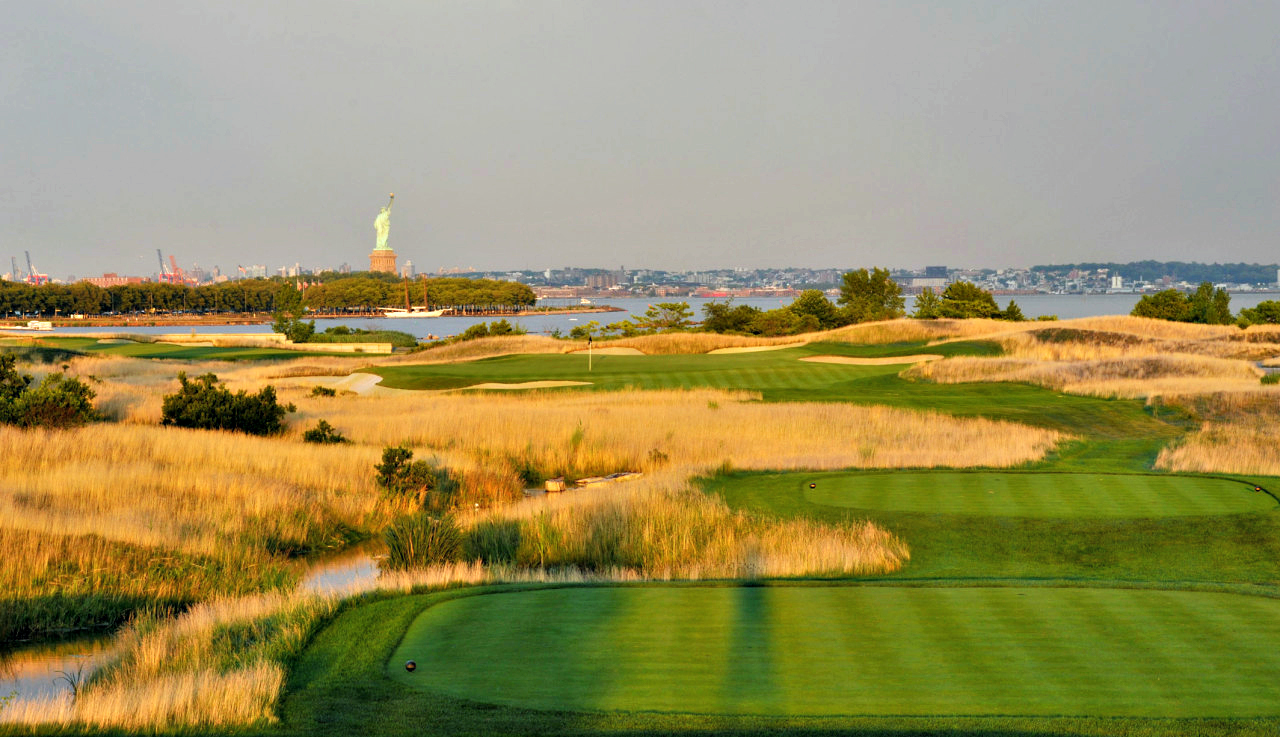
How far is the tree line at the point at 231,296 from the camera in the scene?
13550cm

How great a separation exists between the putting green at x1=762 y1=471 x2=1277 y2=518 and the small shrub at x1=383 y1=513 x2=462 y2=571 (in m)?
4.57

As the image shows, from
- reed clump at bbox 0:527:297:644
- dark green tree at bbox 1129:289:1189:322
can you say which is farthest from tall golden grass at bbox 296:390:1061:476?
dark green tree at bbox 1129:289:1189:322

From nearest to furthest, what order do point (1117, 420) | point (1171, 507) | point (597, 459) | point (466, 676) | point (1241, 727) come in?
1. point (1241, 727)
2. point (466, 676)
3. point (1171, 507)
4. point (597, 459)
5. point (1117, 420)

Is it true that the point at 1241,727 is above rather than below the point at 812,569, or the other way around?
above

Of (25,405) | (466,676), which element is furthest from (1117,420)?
(25,405)

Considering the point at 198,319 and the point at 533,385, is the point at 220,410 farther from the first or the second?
the point at 198,319

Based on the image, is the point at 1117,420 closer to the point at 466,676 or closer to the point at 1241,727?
the point at 1241,727

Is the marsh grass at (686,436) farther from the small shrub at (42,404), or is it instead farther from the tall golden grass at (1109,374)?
the tall golden grass at (1109,374)

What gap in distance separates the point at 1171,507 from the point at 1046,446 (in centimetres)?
615

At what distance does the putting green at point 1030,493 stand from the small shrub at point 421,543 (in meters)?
4.57

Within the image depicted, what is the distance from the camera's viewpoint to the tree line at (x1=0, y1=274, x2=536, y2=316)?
135500 mm

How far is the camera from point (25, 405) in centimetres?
1789

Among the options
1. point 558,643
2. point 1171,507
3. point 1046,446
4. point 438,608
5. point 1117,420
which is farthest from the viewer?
point 1117,420

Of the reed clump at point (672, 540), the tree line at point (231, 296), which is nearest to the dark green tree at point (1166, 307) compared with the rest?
the reed clump at point (672, 540)
